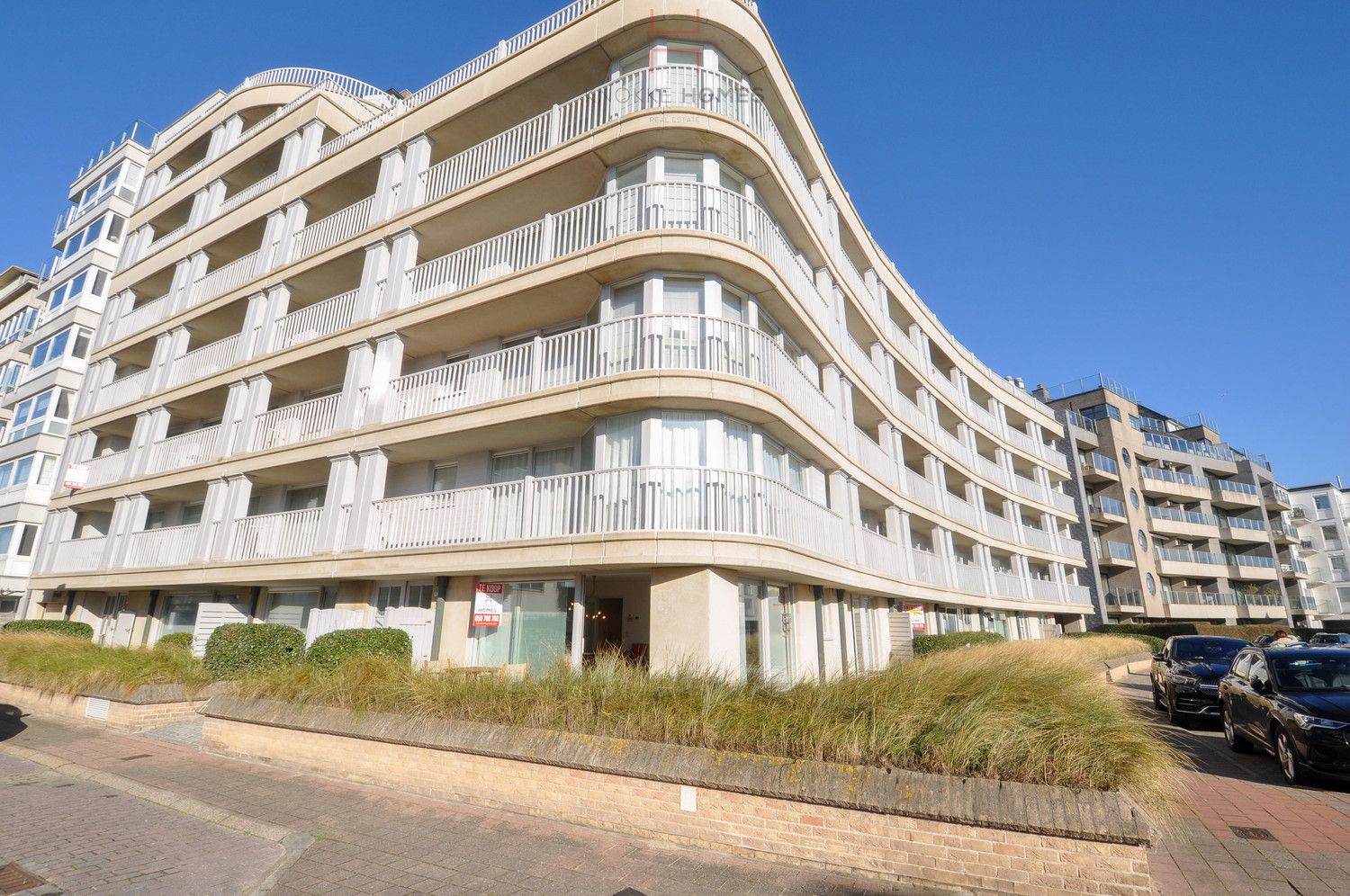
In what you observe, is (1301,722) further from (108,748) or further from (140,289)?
(140,289)

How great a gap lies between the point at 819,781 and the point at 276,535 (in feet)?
48.4

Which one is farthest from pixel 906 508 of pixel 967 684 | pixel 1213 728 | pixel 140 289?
pixel 140 289

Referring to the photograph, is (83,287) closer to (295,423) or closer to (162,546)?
(162,546)

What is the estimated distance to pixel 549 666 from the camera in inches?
322

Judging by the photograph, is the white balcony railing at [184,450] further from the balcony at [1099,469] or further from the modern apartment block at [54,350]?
the balcony at [1099,469]

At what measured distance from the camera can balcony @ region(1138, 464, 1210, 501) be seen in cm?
4916

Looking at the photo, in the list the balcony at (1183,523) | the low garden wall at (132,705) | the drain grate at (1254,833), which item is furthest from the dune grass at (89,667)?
the balcony at (1183,523)

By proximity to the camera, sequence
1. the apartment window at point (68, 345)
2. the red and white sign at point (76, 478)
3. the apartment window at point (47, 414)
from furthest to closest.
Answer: the apartment window at point (68, 345) < the apartment window at point (47, 414) < the red and white sign at point (76, 478)

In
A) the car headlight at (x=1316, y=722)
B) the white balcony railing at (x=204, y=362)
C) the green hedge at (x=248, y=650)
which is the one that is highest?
the white balcony railing at (x=204, y=362)

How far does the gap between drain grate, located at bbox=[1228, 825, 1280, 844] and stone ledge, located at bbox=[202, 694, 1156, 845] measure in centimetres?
276

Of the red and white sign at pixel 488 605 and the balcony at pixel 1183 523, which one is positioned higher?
the balcony at pixel 1183 523

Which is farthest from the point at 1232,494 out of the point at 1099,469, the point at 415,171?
the point at 415,171

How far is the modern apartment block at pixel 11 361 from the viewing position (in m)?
26.0

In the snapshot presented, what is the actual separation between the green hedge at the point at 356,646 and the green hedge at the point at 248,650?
92cm
